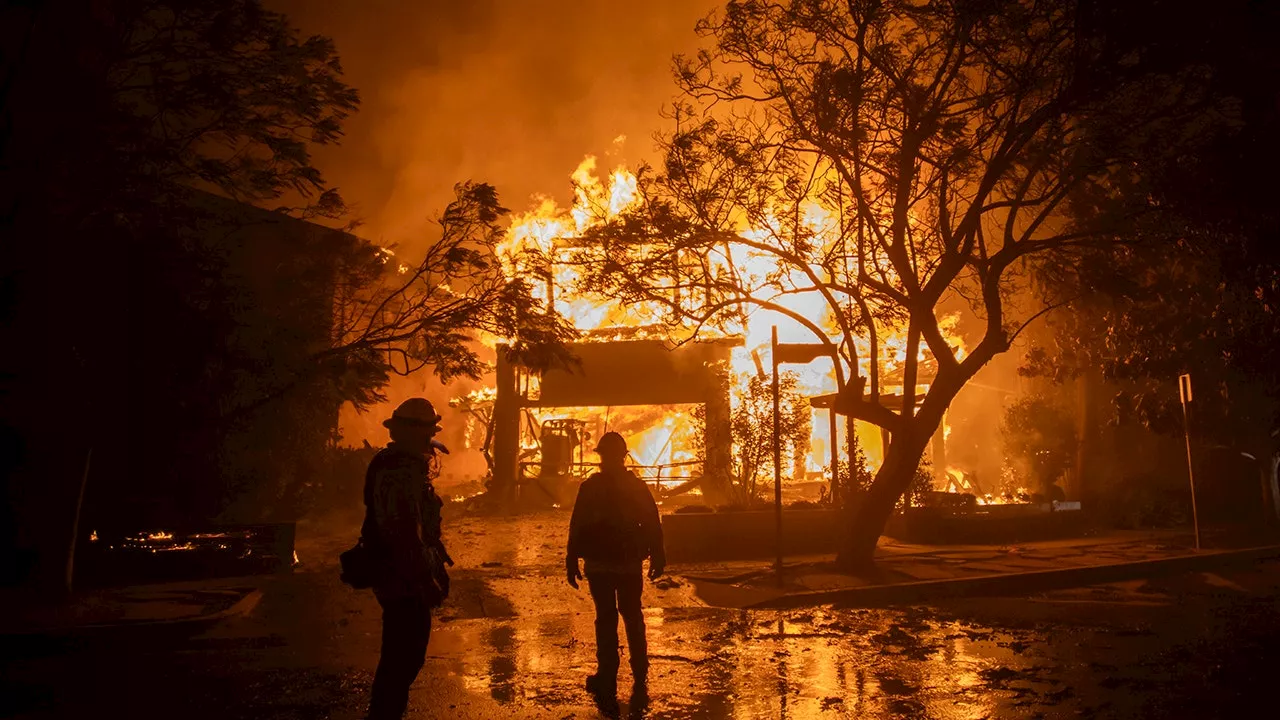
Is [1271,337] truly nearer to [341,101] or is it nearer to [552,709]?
[552,709]

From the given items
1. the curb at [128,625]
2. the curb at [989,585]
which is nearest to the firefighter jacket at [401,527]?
the curb at [128,625]

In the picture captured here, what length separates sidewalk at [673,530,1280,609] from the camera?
11.1 m

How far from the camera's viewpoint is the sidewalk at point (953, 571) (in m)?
11.1

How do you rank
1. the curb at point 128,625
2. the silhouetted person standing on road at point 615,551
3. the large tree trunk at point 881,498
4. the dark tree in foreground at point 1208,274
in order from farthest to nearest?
1. the large tree trunk at point 881,498
2. the dark tree in foreground at point 1208,274
3. the curb at point 128,625
4. the silhouetted person standing on road at point 615,551

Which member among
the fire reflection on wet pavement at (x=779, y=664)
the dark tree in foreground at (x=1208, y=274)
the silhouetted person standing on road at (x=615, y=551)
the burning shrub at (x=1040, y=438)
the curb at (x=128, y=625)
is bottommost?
the fire reflection on wet pavement at (x=779, y=664)

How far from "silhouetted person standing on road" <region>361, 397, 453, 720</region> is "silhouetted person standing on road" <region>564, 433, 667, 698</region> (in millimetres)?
1504

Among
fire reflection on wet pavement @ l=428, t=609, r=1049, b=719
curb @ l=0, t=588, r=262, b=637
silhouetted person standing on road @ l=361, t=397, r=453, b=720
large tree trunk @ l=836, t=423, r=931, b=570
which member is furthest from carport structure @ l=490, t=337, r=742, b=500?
silhouetted person standing on road @ l=361, t=397, r=453, b=720

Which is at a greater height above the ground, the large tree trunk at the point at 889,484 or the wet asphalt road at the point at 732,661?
the large tree trunk at the point at 889,484

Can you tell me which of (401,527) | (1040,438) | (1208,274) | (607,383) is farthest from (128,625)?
(1040,438)

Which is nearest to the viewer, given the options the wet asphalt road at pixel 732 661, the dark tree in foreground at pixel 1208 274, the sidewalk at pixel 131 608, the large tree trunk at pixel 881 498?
the wet asphalt road at pixel 732 661

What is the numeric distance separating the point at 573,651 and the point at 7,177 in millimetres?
8183

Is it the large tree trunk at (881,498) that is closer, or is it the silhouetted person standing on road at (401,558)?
the silhouetted person standing on road at (401,558)

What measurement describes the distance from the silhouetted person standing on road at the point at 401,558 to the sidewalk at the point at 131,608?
566 cm

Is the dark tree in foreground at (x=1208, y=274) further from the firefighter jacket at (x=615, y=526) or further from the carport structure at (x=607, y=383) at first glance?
the carport structure at (x=607, y=383)
